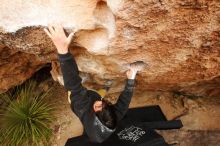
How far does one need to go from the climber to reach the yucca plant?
5.28 feet

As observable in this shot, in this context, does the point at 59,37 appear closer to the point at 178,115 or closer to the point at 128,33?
the point at 128,33

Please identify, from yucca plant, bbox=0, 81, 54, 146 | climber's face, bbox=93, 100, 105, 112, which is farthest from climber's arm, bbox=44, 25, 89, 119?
yucca plant, bbox=0, 81, 54, 146

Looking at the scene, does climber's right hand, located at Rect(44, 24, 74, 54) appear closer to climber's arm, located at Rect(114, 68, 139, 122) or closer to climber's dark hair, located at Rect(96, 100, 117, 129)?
climber's dark hair, located at Rect(96, 100, 117, 129)

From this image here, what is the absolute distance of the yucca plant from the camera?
4945 mm

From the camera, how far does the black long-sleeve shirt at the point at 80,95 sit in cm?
307

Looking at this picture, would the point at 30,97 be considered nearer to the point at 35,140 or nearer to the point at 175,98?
the point at 35,140

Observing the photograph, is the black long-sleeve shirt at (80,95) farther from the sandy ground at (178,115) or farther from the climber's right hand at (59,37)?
the sandy ground at (178,115)

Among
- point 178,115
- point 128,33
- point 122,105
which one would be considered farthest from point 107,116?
point 178,115

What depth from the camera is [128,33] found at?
10.5 feet

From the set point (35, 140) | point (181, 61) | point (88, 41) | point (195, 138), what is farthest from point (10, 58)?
point (195, 138)

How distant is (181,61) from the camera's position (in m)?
3.61

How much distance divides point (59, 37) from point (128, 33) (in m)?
0.58

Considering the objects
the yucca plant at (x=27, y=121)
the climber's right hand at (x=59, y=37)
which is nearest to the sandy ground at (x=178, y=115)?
the yucca plant at (x=27, y=121)

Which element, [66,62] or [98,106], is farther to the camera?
[98,106]
